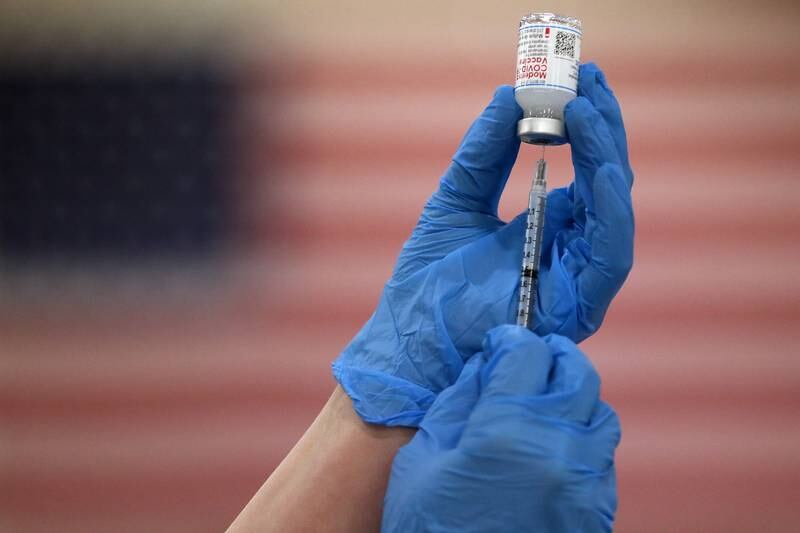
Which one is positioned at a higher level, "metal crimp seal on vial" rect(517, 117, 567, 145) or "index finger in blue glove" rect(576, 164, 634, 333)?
"metal crimp seal on vial" rect(517, 117, 567, 145)

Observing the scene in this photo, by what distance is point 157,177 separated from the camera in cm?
282

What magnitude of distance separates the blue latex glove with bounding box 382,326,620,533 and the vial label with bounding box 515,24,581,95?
423mm

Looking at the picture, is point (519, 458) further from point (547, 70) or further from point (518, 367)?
point (547, 70)

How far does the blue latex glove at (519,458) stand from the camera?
3.20ft

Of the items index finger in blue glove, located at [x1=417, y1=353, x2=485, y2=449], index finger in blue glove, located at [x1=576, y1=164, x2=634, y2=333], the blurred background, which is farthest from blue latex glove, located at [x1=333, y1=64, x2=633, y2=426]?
the blurred background

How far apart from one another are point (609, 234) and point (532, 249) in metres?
0.15

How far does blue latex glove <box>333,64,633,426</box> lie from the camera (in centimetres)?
122

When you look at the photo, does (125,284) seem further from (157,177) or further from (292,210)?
(292,210)

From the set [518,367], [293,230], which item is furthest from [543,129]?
[293,230]

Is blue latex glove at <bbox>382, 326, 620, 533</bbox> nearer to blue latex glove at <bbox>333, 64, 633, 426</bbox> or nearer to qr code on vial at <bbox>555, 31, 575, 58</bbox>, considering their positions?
blue latex glove at <bbox>333, 64, 633, 426</bbox>

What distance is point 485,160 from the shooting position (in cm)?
139

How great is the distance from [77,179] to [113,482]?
3.85 feet

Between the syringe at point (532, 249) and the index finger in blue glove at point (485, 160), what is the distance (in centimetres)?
11

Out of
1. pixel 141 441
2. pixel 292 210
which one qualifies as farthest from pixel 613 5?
pixel 141 441
